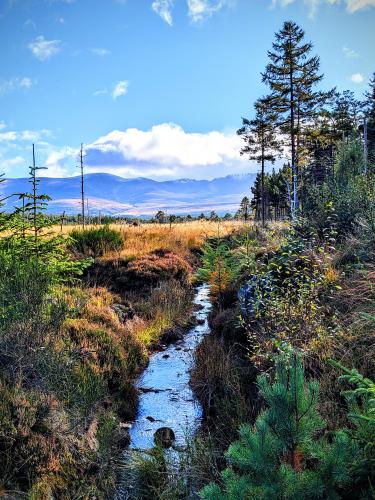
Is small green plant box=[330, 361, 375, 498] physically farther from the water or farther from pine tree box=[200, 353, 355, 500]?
the water

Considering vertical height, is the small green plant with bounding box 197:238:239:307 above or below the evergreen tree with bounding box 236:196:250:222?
below

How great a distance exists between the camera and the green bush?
49.1ft

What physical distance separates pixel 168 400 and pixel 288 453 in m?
4.60

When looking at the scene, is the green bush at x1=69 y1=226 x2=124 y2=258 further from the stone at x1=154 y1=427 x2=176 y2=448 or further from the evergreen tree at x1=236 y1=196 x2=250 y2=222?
the evergreen tree at x1=236 y1=196 x2=250 y2=222

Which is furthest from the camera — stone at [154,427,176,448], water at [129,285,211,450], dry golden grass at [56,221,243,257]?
dry golden grass at [56,221,243,257]

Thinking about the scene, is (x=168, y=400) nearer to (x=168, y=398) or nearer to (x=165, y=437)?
(x=168, y=398)

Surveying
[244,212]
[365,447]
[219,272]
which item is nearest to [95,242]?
[219,272]

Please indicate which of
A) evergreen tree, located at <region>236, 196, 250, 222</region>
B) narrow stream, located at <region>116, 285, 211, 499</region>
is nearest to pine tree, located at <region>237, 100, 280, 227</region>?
evergreen tree, located at <region>236, 196, 250, 222</region>

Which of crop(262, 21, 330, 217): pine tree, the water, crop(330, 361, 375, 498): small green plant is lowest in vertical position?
the water

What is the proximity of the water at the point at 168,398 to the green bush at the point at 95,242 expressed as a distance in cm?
665

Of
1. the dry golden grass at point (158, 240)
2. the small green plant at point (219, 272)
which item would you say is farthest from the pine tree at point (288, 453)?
the dry golden grass at point (158, 240)

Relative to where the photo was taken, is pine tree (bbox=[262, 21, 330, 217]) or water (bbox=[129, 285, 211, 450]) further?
pine tree (bbox=[262, 21, 330, 217])

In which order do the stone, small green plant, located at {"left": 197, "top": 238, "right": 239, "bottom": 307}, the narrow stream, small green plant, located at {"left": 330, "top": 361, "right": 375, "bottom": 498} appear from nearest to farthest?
small green plant, located at {"left": 330, "top": 361, "right": 375, "bottom": 498}
the stone
the narrow stream
small green plant, located at {"left": 197, "top": 238, "right": 239, "bottom": 307}

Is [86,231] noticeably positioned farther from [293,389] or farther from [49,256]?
[293,389]
